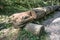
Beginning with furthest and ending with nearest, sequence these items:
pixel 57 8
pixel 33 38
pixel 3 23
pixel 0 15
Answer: pixel 57 8 → pixel 0 15 → pixel 3 23 → pixel 33 38

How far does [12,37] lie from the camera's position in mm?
4281

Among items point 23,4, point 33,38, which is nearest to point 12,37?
point 33,38

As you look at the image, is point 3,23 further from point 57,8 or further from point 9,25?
point 57,8

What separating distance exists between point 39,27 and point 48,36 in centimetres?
42

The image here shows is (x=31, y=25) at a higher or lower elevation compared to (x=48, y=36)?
higher

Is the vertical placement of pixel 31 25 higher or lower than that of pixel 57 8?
higher

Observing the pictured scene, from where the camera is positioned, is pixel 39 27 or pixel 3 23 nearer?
pixel 39 27

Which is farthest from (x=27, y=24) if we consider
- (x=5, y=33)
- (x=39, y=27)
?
(x=5, y=33)

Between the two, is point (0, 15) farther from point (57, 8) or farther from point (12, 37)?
point (57, 8)

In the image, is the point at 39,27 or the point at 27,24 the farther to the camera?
the point at 27,24

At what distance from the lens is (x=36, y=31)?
4277mm

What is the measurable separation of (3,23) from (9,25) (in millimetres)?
309

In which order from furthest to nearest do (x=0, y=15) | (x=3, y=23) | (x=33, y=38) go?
(x=0, y=15) < (x=3, y=23) < (x=33, y=38)

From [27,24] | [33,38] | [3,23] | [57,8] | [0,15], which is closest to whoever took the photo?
[33,38]
